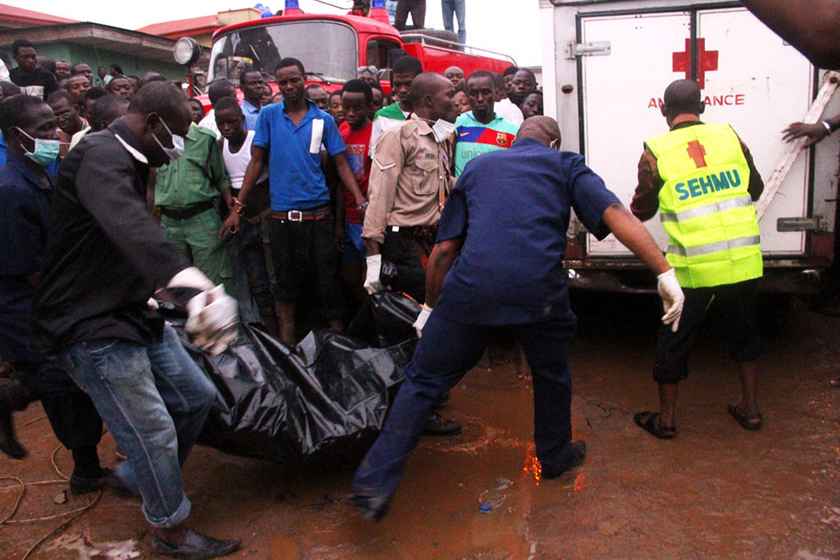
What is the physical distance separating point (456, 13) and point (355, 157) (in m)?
8.22

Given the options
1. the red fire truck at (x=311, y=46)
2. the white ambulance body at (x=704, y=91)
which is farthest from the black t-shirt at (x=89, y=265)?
the red fire truck at (x=311, y=46)

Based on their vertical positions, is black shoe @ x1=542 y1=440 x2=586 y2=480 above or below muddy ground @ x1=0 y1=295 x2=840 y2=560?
above

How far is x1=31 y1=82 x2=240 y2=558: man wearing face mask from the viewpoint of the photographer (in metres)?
2.37

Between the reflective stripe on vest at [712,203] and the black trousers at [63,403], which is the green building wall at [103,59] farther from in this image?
the reflective stripe on vest at [712,203]

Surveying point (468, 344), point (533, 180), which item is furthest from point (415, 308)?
point (533, 180)

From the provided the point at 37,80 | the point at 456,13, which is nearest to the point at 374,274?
the point at 37,80

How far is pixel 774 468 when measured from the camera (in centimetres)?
325

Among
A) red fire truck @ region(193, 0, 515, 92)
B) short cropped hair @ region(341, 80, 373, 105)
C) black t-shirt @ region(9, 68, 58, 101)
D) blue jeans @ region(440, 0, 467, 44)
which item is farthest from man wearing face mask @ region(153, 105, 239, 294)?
blue jeans @ region(440, 0, 467, 44)

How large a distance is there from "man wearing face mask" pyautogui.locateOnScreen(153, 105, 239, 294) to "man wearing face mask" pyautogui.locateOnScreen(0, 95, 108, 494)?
1.29m

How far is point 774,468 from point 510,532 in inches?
55.0

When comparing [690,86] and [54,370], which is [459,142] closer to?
[690,86]

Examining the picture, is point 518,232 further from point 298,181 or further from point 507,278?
point 298,181

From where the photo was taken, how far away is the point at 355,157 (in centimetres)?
488

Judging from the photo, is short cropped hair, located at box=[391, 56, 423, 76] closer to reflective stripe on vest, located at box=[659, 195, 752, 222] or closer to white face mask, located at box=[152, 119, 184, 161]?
reflective stripe on vest, located at box=[659, 195, 752, 222]
